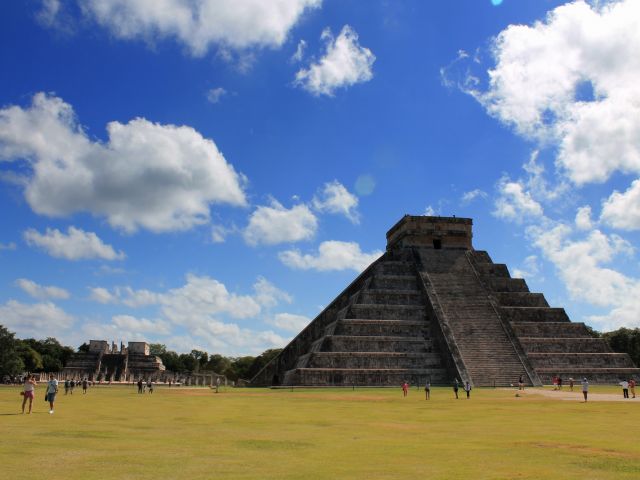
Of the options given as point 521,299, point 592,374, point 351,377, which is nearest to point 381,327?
point 351,377

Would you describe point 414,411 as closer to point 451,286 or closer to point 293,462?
point 293,462

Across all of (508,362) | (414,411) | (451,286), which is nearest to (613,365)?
(508,362)

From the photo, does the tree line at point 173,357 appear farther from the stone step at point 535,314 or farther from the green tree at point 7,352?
the stone step at point 535,314

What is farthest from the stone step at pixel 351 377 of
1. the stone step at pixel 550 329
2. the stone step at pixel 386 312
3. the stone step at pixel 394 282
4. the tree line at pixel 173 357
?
the tree line at pixel 173 357

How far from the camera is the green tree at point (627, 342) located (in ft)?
198

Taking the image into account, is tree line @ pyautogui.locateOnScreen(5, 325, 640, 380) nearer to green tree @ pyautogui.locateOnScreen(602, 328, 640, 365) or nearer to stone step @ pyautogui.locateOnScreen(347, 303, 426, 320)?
green tree @ pyautogui.locateOnScreen(602, 328, 640, 365)

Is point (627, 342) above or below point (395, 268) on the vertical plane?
below

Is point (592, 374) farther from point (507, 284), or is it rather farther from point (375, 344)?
point (375, 344)

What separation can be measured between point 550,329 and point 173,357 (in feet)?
286

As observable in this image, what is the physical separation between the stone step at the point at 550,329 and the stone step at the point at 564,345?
1102 millimetres

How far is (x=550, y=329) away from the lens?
38.6 meters

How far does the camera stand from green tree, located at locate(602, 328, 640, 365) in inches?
2380

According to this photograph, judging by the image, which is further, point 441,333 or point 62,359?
point 62,359

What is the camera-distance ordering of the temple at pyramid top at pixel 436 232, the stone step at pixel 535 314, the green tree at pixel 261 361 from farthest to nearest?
the green tree at pixel 261 361
the temple at pyramid top at pixel 436 232
the stone step at pixel 535 314
